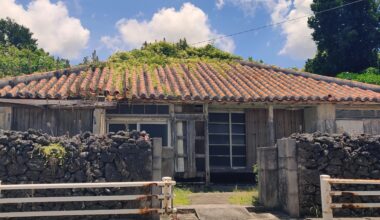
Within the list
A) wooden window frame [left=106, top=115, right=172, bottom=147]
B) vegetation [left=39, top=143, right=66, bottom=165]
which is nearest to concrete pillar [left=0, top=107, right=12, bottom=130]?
wooden window frame [left=106, top=115, right=172, bottom=147]

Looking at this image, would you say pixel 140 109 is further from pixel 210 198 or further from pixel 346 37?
pixel 346 37

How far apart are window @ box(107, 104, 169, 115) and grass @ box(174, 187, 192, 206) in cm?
248

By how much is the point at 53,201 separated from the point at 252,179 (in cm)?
739

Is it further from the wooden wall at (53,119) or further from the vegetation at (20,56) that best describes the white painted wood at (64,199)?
the vegetation at (20,56)

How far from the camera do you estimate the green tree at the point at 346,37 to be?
86.6 ft

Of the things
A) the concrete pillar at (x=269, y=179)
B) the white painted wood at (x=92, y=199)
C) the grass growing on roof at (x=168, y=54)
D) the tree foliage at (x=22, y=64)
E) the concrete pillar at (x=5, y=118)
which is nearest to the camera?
the white painted wood at (x=92, y=199)

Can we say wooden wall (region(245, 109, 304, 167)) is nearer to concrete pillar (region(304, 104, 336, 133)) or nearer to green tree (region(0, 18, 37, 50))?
concrete pillar (region(304, 104, 336, 133))

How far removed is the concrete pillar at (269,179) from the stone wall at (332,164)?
2.24 ft

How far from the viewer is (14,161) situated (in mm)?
6430

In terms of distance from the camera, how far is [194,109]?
11.6 meters

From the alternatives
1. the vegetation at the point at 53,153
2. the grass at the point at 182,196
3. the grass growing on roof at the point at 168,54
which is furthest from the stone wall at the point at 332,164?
the grass growing on roof at the point at 168,54

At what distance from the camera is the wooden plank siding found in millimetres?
12219

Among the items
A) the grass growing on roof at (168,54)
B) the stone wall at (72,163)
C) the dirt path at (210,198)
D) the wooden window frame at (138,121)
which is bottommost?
the dirt path at (210,198)

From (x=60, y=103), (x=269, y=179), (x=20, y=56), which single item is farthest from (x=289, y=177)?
(x=20, y=56)
